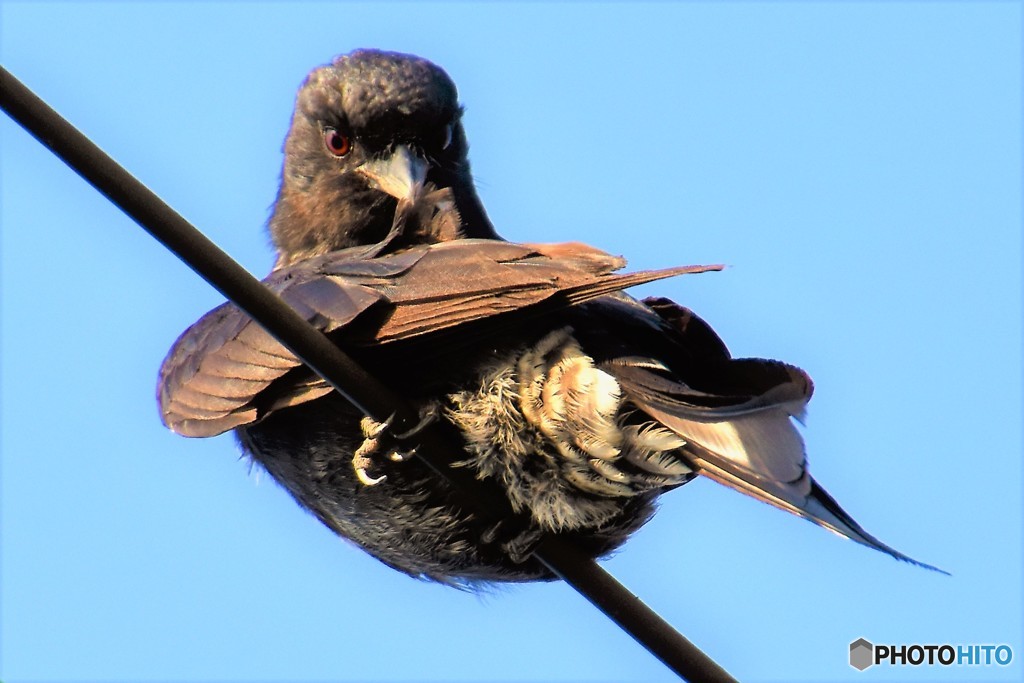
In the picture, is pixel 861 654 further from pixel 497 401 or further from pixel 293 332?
pixel 293 332

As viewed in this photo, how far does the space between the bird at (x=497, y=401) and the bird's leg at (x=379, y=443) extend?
0.4 inches

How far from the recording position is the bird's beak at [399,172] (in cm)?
500

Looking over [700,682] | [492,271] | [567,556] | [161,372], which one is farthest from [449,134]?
[700,682]

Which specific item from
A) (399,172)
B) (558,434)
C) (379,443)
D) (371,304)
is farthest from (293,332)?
(399,172)

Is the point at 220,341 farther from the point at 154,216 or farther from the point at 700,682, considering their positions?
the point at 700,682

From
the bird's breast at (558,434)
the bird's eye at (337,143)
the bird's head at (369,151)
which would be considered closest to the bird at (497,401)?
the bird's breast at (558,434)

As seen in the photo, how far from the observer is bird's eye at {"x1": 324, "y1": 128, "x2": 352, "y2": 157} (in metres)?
5.33

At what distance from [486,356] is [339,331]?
503mm

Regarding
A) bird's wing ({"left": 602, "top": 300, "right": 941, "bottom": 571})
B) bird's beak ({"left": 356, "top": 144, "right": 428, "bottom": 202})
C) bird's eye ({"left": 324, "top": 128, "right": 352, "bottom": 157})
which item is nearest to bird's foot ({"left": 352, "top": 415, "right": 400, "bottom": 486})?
bird's wing ({"left": 602, "top": 300, "right": 941, "bottom": 571})

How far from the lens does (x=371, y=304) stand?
351 cm

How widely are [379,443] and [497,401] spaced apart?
1.14 ft

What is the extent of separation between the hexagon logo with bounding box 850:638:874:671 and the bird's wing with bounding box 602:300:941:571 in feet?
6.22

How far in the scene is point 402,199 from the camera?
496 cm

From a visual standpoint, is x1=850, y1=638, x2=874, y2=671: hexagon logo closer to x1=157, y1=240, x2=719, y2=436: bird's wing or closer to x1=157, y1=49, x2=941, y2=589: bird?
x1=157, y1=49, x2=941, y2=589: bird
